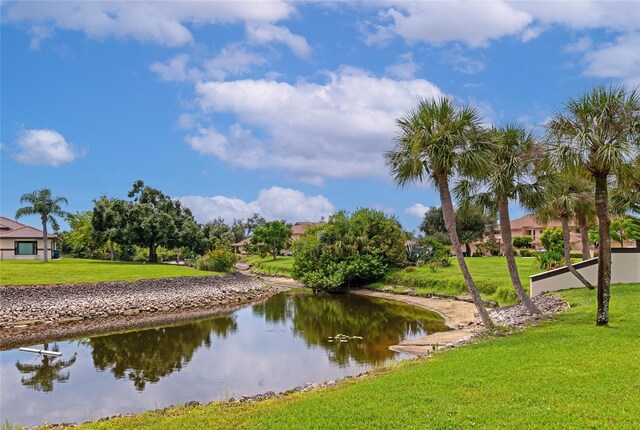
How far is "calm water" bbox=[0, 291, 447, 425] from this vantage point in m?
14.4

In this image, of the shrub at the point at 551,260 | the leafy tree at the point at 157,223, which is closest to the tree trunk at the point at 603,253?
the shrub at the point at 551,260

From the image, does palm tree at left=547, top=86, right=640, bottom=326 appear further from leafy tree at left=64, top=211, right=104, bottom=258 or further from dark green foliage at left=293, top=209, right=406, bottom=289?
leafy tree at left=64, top=211, right=104, bottom=258

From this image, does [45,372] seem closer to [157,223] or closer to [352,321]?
[352,321]

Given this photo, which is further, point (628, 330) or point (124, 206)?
point (124, 206)

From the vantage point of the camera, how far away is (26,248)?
52594 mm

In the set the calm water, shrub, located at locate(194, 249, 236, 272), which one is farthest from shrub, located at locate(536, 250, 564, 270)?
shrub, located at locate(194, 249, 236, 272)

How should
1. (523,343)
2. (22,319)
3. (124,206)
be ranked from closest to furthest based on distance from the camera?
(523,343), (22,319), (124,206)

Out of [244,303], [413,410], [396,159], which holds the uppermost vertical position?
[396,159]

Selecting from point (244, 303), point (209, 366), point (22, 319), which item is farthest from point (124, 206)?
point (209, 366)

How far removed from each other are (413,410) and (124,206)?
51022mm

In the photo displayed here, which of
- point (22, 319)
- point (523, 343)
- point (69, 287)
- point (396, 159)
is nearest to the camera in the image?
point (523, 343)

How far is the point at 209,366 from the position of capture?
18625mm

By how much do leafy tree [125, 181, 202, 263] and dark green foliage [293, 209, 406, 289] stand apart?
49.9 feet

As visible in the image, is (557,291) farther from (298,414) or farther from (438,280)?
(298,414)
